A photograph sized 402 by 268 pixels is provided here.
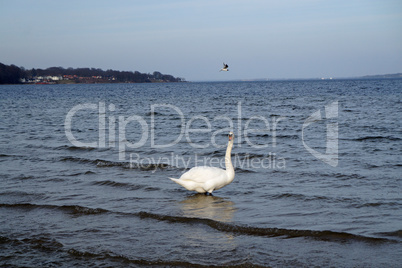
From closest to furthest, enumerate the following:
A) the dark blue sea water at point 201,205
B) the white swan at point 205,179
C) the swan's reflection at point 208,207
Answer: the dark blue sea water at point 201,205 → the swan's reflection at point 208,207 → the white swan at point 205,179

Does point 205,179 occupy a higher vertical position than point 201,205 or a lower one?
higher

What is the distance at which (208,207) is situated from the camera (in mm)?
8680

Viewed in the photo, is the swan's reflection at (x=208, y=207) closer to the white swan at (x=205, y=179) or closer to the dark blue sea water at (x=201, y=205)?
the dark blue sea water at (x=201, y=205)

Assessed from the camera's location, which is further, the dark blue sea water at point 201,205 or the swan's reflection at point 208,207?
the swan's reflection at point 208,207

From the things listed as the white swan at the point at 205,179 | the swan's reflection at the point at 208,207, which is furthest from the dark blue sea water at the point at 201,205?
the white swan at the point at 205,179

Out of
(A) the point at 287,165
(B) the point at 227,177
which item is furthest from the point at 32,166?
(A) the point at 287,165

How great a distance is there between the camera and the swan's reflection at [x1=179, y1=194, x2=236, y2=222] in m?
7.94

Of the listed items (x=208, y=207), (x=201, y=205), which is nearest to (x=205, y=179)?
(x=201, y=205)

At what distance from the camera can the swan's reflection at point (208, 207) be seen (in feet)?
26.1

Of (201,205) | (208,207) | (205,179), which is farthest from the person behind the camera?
(205,179)

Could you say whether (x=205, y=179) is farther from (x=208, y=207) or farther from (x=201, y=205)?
(x=208, y=207)

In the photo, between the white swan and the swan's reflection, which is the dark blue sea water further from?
the white swan

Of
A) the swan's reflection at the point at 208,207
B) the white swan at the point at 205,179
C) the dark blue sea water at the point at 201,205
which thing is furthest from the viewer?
the white swan at the point at 205,179

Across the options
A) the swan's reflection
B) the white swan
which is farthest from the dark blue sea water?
the white swan
